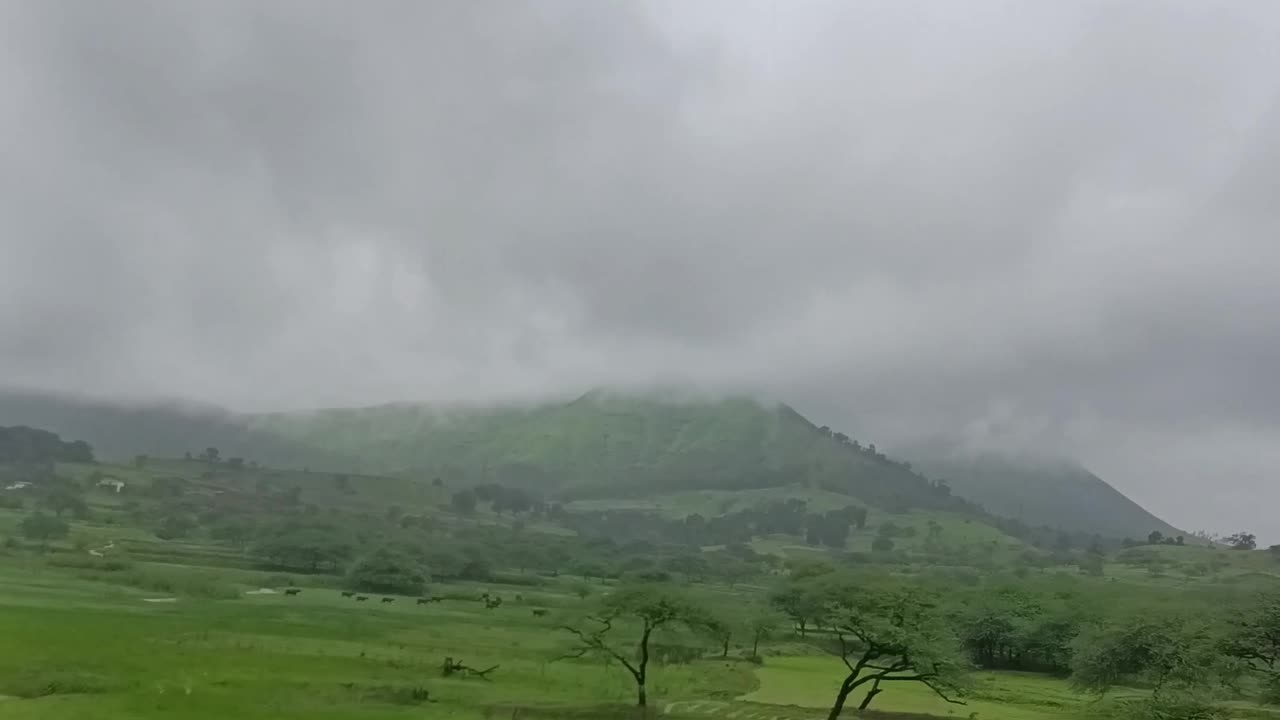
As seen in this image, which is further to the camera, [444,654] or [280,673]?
[444,654]

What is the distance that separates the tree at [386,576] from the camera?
139 meters

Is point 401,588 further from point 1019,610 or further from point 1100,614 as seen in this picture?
point 1100,614

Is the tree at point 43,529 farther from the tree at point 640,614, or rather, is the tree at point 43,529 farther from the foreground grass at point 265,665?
the tree at point 640,614

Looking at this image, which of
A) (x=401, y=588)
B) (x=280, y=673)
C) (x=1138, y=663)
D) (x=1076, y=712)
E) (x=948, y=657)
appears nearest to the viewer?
(x=948, y=657)

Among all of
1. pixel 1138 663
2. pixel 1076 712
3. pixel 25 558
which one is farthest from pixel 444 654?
pixel 25 558

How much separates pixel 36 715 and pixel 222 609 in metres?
51.4

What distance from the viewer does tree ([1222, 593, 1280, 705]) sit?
69.2 metres

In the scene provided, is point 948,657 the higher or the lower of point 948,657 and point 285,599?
the higher

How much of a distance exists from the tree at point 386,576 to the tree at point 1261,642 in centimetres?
10820

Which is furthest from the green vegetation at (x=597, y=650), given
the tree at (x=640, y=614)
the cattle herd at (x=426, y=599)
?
the cattle herd at (x=426, y=599)

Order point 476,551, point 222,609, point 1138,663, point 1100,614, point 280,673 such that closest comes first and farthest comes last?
point 280,673, point 1138,663, point 222,609, point 1100,614, point 476,551

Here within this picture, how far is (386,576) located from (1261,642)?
116 m

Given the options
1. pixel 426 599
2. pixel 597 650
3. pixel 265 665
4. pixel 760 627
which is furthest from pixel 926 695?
pixel 426 599

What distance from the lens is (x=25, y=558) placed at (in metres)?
117
